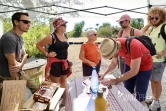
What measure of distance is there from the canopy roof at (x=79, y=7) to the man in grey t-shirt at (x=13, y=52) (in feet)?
5.53

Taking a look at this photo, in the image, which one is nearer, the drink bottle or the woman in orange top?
the drink bottle

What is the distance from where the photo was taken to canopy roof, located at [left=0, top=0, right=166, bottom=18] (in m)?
3.88

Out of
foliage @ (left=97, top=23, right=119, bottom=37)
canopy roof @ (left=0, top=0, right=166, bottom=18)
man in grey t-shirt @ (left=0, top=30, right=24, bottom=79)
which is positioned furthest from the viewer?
foliage @ (left=97, top=23, right=119, bottom=37)

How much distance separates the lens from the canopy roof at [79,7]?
3.88 meters

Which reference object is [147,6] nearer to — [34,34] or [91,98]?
[91,98]

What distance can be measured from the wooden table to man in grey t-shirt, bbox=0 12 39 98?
66 cm

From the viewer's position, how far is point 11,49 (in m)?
1.98

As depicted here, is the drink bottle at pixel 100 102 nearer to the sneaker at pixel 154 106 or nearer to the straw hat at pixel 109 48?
the straw hat at pixel 109 48

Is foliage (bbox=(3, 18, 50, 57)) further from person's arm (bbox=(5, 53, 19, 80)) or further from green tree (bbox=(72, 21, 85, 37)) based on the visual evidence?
person's arm (bbox=(5, 53, 19, 80))

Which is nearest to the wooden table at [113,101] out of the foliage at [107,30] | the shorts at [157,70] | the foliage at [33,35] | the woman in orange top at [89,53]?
the shorts at [157,70]

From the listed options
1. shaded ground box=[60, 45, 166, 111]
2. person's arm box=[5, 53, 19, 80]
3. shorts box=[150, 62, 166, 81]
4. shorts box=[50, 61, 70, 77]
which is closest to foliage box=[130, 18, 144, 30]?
shaded ground box=[60, 45, 166, 111]

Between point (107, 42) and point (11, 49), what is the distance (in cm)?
98

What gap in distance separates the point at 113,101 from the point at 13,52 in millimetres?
1121

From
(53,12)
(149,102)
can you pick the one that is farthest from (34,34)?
(149,102)
